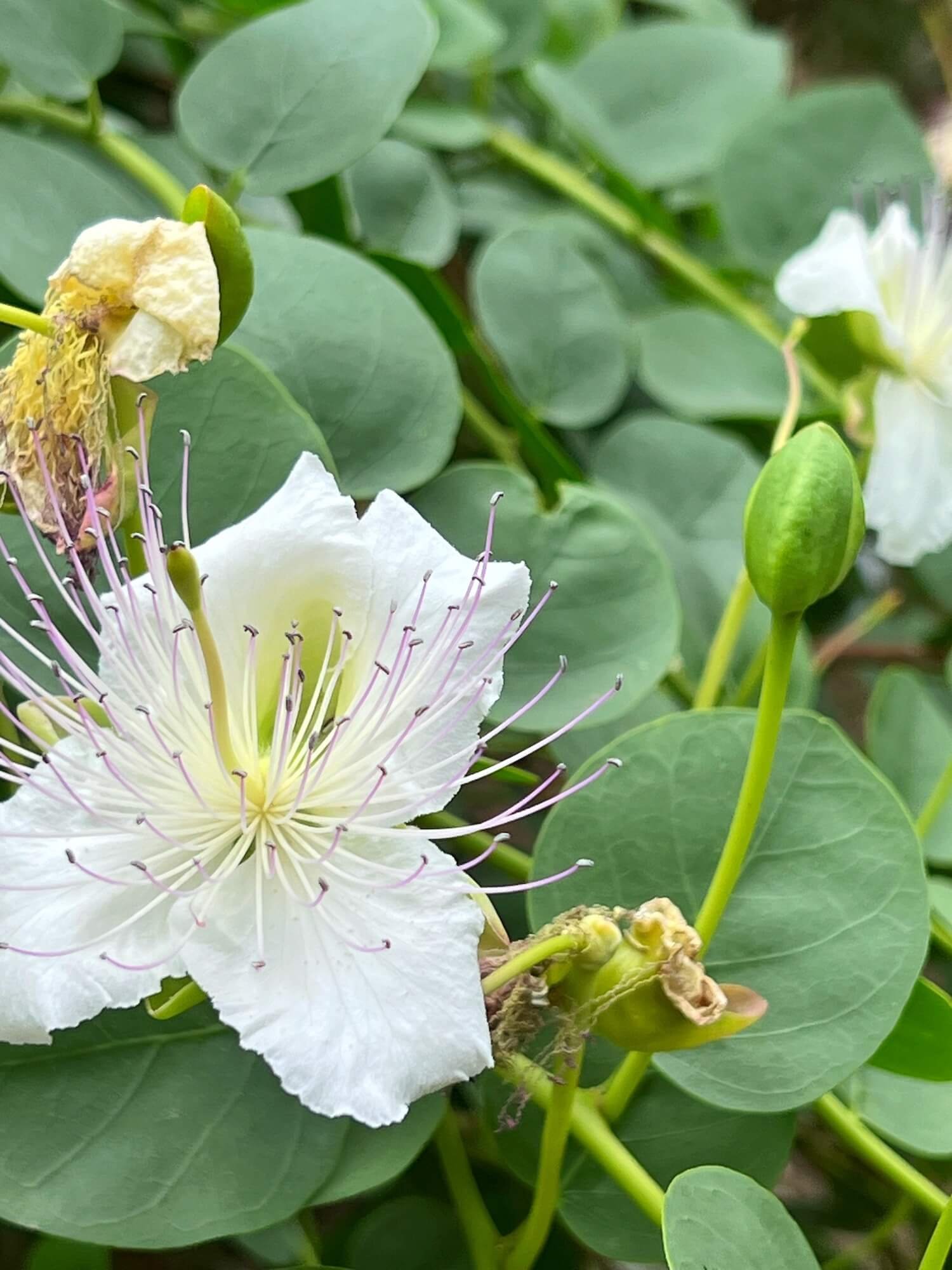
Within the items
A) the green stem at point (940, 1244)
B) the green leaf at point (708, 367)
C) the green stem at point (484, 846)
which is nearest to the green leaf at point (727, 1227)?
the green stem at point (940, 1244)

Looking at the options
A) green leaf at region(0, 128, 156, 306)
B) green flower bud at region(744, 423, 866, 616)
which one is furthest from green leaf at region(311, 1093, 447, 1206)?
green leaf at region(0, 128, 156, 306)

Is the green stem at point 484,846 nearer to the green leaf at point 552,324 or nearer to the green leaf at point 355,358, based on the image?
the green leaf at point 355,358

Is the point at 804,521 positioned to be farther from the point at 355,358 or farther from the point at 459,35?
the point at 459,35

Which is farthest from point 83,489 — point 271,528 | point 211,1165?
point 211,1165

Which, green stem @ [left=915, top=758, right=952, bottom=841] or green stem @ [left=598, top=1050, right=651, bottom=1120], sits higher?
green stem @ [left=598, top=1050, right=651, bottom=1120]

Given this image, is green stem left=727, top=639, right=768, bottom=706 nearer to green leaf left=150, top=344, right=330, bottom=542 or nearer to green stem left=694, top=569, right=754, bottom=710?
green stem left=694, top=569, right=754, bottom=710

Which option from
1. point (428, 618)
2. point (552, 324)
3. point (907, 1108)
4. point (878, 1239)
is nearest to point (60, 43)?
point (552, 324)

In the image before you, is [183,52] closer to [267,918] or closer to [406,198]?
[406,198]
